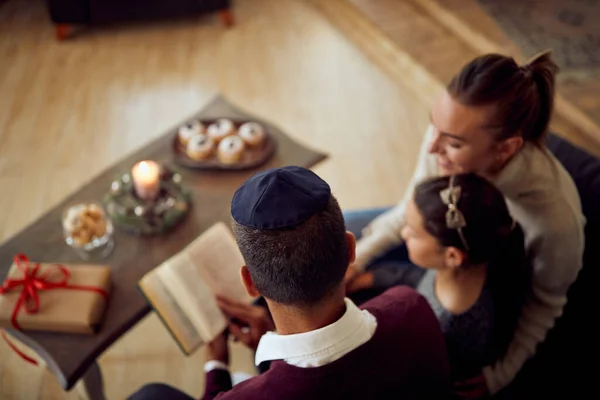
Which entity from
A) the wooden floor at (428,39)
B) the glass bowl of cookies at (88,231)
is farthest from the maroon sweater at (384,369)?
the wooden floor at (428,39)

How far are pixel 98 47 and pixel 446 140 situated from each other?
240 centimetres

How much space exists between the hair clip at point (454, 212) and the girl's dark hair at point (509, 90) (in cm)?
18

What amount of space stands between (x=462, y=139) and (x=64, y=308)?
936 millimetres

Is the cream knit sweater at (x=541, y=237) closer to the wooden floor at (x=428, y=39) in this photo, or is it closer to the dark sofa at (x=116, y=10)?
the wooden floor at (x=428, y=39)

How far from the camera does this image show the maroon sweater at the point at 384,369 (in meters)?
0.76

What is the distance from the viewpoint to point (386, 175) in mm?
2361

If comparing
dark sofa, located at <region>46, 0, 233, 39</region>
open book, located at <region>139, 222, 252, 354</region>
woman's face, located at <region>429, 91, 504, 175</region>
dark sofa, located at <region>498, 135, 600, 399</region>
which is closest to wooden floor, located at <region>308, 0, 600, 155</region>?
dark sofa, located at <region>46, 0, 233, 39</region>

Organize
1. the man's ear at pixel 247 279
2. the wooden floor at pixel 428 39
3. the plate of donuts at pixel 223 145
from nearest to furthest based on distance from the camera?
the man's ear at pixel 247 279, the plate of donuts at pixel 223 145, the wooden floor at pixel 428 39

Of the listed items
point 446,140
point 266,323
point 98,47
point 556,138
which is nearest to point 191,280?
point 266,323

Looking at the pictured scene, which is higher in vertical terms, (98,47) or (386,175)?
(98,47)

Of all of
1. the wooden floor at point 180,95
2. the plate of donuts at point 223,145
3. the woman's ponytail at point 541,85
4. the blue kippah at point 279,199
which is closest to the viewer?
the blue kippah at point 279,199

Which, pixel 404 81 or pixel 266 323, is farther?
pixel 404 81

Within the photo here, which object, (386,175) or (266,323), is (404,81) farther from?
(266,323)

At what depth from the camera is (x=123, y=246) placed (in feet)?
4.62
